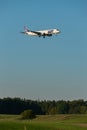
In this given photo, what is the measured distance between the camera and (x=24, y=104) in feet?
629

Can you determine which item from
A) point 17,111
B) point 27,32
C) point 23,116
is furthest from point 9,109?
point 27,32

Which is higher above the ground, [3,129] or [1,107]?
[1,107]

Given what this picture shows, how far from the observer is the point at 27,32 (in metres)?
80.8

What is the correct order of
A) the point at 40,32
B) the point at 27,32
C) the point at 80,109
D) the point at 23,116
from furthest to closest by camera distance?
the point at 80,109 → the point at 23,116 → the point at 27,32 → the point at 40,32

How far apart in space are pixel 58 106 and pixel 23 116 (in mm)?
102089

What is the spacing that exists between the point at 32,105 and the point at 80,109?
26.0m

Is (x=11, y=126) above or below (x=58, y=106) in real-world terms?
below

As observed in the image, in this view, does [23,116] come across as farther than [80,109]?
No

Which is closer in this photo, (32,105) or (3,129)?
(3,129)

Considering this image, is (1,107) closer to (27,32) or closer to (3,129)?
(27,32)

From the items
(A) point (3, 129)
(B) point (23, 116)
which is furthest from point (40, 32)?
(A) point (3, 129)

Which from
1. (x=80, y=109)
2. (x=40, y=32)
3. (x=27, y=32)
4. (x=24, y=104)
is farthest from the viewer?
(x=24, y=104)

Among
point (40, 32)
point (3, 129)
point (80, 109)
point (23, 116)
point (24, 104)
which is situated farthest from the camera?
point (24, 104)

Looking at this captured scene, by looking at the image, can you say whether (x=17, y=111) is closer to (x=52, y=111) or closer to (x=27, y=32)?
(x=52, y=111)
